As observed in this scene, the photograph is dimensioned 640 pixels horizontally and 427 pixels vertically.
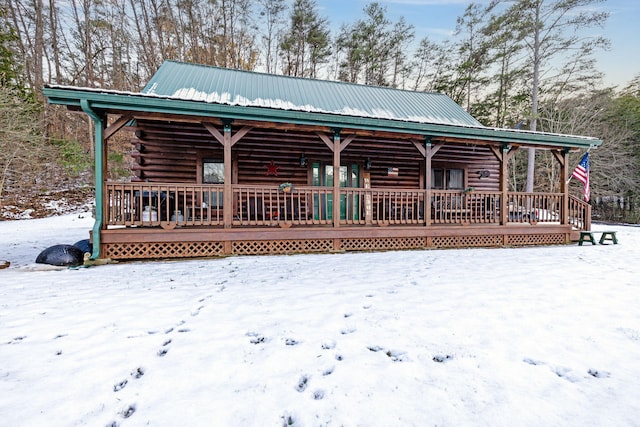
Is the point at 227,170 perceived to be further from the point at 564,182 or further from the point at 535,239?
the point at 564,182

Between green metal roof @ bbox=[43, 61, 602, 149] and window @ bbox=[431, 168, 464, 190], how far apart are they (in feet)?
6.11

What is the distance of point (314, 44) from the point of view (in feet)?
78.0

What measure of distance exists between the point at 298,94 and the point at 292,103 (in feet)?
3.56

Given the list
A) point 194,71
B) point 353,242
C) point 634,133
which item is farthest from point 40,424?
point 634,133

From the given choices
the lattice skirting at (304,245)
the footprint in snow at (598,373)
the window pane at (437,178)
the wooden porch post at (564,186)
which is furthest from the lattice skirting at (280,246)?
the wooden porch post at (564,186)

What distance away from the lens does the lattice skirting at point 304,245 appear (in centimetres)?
641

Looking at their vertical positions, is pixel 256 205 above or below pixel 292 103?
below

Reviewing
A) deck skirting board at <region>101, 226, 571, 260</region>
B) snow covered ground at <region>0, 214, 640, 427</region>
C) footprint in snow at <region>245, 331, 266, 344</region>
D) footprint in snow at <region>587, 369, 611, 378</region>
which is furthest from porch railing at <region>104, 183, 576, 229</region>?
footprint in snow at <region>587, 369, 611, 378</region>

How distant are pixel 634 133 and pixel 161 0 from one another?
1359 inches

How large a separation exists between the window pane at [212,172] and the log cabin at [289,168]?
0.10ft

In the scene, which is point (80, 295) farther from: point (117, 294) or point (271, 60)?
point (271, 60)

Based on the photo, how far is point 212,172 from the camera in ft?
30.8

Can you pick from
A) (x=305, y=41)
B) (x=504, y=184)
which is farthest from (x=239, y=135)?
(x=305, y=41)

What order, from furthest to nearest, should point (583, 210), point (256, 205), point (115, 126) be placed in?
point (583, 210), point (256, 205), point (115, 126)
